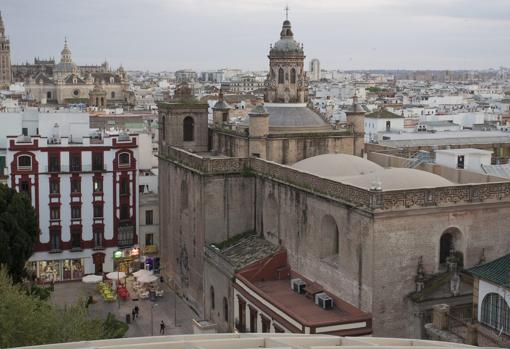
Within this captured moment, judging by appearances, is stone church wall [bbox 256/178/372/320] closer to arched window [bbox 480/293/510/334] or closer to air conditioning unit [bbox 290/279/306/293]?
air conditioning unit [bbox 290/279/306/293]

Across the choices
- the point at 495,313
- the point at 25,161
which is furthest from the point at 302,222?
the point at 25,161

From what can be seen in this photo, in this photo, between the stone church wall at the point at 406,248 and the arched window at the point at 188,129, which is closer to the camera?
the stone church wall at the point at 406,248

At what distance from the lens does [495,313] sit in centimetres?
2488

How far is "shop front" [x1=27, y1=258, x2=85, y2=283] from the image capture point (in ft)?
154

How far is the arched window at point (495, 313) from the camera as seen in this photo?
80.2 feet

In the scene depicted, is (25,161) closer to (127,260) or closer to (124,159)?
(124,159)

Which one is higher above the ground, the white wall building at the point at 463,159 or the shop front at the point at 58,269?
the white wall building at the point at 463,159

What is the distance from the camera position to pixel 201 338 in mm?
18625

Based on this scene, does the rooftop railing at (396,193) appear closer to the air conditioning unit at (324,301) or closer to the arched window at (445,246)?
the arched window at (445,246)

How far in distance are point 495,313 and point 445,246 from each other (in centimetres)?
507

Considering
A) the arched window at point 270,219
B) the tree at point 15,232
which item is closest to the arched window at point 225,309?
the arched window at point 270,219

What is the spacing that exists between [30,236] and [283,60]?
16.9 meters

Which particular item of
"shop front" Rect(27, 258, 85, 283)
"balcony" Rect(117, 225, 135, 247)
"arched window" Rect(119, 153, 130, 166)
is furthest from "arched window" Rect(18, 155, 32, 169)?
"balcony" Rect(117, 225, 135, 247)

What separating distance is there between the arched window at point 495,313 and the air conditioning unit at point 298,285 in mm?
8796
